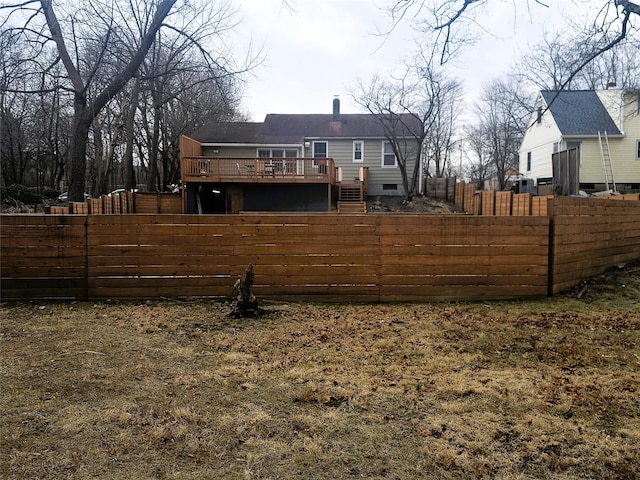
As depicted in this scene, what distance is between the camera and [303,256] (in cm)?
736

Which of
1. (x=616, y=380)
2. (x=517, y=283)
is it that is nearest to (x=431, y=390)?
(x=616, y=380)

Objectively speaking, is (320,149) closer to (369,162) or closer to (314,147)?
(314,147)

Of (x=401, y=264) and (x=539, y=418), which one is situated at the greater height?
(x=401, y=264)

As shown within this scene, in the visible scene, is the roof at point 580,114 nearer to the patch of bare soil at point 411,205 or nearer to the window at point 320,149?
the patch of bare soil at point 411,205

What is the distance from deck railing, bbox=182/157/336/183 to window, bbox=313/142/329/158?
17.9ft

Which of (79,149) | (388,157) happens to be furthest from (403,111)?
(79,149)

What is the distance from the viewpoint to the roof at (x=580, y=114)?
900 inches

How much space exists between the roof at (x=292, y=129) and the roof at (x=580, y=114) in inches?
300

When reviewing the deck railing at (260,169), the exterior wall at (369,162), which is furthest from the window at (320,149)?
the deck railing at (260,169)

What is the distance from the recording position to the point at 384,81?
75.6ft

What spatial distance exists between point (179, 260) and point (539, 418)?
5696 mm

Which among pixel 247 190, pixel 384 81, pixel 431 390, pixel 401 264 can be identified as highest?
pixel 384 81

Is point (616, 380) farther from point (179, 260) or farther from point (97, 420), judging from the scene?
point (179, 260)

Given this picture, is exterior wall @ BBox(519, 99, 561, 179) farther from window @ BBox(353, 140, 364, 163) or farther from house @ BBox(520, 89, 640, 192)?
window @ BBox(353, 140, 364, 163)
